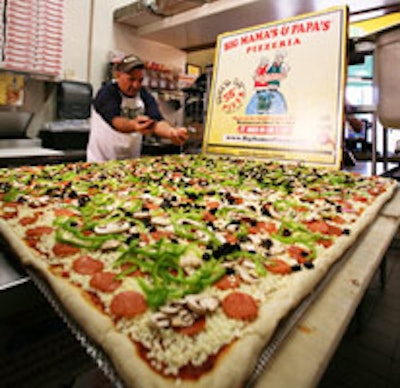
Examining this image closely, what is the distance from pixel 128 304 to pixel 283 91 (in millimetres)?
2144

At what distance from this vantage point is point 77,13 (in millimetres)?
4691

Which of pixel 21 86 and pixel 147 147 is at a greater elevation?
pixel 21 86

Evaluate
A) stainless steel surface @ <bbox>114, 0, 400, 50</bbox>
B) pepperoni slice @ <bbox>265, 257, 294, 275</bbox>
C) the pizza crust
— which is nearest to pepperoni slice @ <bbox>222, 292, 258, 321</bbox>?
the pizza crust

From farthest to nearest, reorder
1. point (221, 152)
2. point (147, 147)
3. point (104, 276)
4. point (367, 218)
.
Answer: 1. point (147, 147)
2. point (221, 152)
3. point (367, 218)
4. point (104, 276)

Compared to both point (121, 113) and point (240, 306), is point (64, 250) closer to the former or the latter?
point (240, 306)

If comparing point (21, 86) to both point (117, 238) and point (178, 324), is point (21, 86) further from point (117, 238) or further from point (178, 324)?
point (178, 324)

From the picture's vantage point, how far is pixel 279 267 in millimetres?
774

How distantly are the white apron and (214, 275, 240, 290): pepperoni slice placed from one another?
2.33m

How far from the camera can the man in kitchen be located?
8.41ft

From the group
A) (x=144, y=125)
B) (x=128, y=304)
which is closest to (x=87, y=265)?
(x=128, y=304)

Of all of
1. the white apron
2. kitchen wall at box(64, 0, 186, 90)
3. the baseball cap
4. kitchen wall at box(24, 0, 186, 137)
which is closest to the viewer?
the baseball cap

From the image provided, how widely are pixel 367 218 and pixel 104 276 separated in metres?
0.93

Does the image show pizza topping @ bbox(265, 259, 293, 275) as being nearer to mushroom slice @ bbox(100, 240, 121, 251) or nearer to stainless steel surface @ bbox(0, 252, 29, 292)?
mushroom slice @ bbox(100, 240, 121, 251)

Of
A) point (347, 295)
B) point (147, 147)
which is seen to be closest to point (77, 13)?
point (147, 147)
